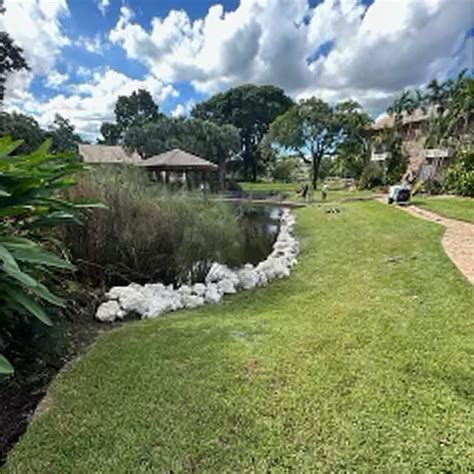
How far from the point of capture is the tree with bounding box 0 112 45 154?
16.3 metres

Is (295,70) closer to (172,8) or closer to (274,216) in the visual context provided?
(274,216)

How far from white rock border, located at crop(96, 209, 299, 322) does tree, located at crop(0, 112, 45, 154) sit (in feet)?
47.0

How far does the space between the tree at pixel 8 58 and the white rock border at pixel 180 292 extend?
19201mm

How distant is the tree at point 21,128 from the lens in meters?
16.3

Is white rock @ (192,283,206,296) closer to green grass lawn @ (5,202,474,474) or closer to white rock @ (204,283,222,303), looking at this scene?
white rock @ (204,283,222,303)

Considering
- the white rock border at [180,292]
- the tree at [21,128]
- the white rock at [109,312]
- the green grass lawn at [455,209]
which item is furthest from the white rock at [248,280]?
the tree at [21,128]

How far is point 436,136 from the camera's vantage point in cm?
2052

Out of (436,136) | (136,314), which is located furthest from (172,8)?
(436,136)

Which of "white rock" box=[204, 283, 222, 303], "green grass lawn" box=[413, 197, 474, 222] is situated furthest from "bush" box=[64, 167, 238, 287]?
"green grass lawn" box=[413, 197, 474, 222]

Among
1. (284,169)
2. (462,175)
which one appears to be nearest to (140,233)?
(462,175)

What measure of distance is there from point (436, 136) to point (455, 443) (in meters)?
22.4

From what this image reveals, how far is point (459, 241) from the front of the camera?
24.4ft

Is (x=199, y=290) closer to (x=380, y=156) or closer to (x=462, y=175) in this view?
(x=462, y=175)

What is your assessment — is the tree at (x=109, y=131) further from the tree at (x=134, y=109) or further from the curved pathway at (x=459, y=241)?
the curved pathway at (x=459, y=241)
